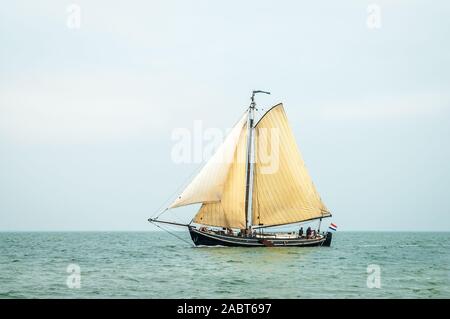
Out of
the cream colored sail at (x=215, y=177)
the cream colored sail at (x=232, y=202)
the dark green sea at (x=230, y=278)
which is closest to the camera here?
the dark green sea at (x=230, y=278)

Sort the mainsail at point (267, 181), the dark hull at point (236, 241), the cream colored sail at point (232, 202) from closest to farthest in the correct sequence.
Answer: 1. the cream colored sail at point (232, 202)
2. the mainsail at point (267, 181)
3. the dark hull at point (236, 241)

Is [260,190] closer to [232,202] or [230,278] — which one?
[232,202]

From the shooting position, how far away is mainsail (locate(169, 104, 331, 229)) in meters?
52.9

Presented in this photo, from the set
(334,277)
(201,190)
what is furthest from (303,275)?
(201,190)

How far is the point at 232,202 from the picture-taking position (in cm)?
5344

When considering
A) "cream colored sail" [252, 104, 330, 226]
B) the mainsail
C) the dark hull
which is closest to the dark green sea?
the dark hull

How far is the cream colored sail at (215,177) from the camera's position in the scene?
50594mm

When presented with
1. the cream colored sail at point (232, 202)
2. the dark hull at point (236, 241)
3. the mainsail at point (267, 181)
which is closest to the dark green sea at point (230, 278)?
the cream colored sail at point (232, 202)

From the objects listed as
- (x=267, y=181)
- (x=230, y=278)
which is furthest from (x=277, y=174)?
(x=230, y=278)

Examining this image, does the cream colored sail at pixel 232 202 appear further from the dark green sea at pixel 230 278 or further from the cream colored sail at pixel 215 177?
the dark green sea at pixel 230 278

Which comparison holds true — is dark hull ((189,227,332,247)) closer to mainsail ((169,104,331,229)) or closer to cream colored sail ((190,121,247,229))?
mainsail ((169,104,331,229))

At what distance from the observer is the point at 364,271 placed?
41969 millimetres
